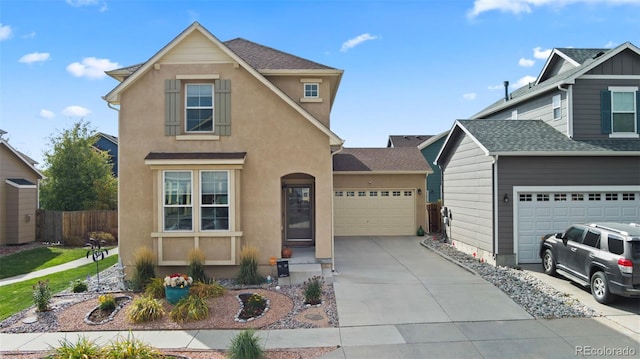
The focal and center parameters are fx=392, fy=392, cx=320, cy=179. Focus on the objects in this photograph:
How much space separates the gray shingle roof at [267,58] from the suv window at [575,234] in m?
8.90

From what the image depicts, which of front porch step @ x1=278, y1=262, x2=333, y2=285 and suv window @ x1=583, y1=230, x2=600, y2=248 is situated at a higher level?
suv window @ x1=583, y1=230, x2=600, y2=248

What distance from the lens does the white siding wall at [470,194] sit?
520 inches

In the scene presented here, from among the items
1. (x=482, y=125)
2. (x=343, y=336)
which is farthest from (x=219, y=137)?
(x=482, y=125)

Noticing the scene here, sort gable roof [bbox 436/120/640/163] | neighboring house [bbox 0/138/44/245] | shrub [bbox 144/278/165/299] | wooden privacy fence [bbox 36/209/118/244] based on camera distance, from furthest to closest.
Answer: wooden privacy fence [bbox 36/209/118/244]
neighboring house [bbox 0/138/44/245]
gable roof [bbox 436/120/640/163]
shrub [bbox 144/278/165/299]

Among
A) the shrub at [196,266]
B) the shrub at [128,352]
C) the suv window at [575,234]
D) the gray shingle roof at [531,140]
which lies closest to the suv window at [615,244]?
the suv window at [575,234]

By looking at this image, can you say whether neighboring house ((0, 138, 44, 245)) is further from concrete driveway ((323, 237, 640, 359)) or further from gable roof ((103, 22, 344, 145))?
concrete driveway ((323, 237, 640, 359))

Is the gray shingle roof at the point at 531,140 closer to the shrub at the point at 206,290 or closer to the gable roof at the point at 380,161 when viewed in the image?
the gable roof at the point at 380,161

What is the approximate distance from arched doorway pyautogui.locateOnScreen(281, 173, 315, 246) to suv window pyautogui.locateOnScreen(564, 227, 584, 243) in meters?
8.49

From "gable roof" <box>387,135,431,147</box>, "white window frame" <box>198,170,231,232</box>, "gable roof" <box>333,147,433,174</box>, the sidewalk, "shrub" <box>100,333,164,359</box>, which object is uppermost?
"gable roof" <box>387,135,431,147</box>

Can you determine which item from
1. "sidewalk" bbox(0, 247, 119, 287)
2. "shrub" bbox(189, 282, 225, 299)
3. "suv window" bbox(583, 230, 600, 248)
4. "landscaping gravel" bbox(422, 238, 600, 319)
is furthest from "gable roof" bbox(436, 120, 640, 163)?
"sidewalk" bbox(0, 247, 119, 287)

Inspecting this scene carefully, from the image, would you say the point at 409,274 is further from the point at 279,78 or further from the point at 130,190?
the point at 130,190

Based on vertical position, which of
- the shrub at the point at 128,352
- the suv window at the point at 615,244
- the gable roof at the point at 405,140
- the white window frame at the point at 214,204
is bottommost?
the shrub at the point at 128,352

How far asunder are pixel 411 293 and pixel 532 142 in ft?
22.9

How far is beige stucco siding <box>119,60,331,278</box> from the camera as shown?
38.8ft
